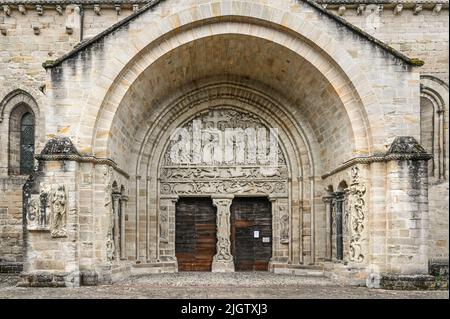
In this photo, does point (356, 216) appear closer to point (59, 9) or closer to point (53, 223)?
point (53, 223)

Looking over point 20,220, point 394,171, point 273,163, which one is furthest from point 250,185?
point 20,220

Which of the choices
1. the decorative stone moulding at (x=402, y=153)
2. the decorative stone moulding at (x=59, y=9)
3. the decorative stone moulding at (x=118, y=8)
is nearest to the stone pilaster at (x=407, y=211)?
the decorative stone moulding at (x=402, y=153)

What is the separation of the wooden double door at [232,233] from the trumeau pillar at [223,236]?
0.92 feet

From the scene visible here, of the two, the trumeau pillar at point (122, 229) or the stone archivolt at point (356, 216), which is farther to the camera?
the trumeau pillar at point (122, 229)

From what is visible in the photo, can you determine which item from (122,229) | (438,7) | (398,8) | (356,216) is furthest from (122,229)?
(438,7)

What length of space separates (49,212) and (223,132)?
625 centimetres

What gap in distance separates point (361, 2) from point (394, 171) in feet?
20.2

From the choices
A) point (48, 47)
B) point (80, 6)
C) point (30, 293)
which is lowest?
point (30, 293)

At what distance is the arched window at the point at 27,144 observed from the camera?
17766mm

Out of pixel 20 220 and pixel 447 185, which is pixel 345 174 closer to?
pixel 447 185

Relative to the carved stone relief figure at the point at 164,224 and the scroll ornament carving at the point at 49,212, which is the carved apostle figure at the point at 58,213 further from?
the carved stone relief figure at the point at 164,224

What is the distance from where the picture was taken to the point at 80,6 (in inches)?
675

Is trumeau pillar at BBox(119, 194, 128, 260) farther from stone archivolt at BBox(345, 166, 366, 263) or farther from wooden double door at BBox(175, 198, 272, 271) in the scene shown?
stone archivolt at BBox(345, 166, 366, 263)

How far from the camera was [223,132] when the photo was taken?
57.5 feet
